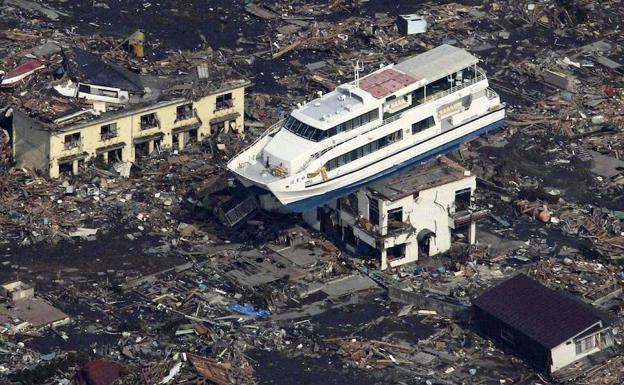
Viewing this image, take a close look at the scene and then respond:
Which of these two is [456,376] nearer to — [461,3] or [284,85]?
[284,85]

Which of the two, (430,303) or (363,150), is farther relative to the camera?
(363,150)

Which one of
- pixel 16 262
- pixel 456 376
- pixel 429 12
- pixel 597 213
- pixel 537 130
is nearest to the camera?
pixel 456 376

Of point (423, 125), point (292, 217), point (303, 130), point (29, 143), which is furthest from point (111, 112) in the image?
point (423, 125)

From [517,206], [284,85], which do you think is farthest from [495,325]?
[284,85]

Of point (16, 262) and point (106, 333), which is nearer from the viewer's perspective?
point (106, 333)

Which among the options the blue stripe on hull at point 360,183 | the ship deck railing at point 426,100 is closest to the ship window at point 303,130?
the ship deck railing at point 426,100

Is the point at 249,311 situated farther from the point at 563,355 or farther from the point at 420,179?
the point at 563,355
